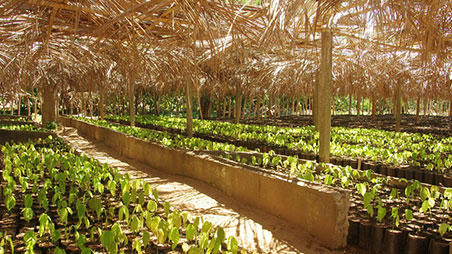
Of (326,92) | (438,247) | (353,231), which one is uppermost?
(326,92)

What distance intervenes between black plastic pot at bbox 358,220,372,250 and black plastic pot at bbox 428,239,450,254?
596mm

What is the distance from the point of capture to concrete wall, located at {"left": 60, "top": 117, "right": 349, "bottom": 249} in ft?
12.7

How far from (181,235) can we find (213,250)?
24.3 inches

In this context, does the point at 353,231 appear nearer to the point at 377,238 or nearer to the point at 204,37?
the point at 377,238

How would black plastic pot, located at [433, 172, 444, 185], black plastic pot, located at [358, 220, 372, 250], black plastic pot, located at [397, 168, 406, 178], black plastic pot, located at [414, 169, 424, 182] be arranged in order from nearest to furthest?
black plastic pot, located at [358, 220, 372, 250], black plastic pot, located at [433, 172, 444, 185], black plastic pot, located at [414, 169, 424, 182], black plastic pot, located at [397, 168, 406, 178]

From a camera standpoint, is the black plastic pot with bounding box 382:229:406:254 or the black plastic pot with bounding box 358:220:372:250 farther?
the black plastic pot with bounding box 358:220:372:250

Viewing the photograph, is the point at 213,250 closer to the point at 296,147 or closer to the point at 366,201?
the point at 366,201

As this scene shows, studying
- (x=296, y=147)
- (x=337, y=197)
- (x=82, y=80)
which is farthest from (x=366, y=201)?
(x=82, y=80)

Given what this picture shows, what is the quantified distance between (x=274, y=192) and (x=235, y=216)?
65 centimetres

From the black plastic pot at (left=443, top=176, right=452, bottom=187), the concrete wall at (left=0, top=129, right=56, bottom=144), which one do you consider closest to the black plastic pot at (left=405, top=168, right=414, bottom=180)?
the black plastic pot at (left=443, top=176, right=452, bottom=187)

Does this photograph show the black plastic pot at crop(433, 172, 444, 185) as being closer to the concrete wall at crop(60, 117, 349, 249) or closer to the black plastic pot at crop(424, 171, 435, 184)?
the black plastic pot at crop(424, 171, 435, 184)

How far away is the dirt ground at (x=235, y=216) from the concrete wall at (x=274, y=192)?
0.36 ft

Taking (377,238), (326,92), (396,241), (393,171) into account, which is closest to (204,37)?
(326,92)

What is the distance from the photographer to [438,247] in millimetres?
3180
